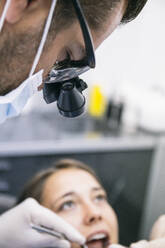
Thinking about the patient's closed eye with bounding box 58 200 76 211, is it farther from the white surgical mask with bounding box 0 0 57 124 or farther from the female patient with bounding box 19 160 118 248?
the white surgical mask with bounding box 0 0 57 124

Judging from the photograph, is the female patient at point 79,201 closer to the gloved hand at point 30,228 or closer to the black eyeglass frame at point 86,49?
the gloved hand at point 30,228

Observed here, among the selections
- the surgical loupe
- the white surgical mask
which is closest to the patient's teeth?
the surgical loupe

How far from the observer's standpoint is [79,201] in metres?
1.49

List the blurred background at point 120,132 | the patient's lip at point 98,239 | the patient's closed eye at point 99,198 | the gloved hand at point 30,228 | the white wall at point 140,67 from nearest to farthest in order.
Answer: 1. the gloved hand at point 30,228
2. the patient's lip at point 98,239
3. the patient's closed eye at point 99,198
4. the blurred background at point 120,132
5. the white wall at point 140,67

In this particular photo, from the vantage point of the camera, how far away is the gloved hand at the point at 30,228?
1172 mm

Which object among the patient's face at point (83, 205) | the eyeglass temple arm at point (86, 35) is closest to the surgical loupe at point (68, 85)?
the eyeglass temple arm at point (86, 35)

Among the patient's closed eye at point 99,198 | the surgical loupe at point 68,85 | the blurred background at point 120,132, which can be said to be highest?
the surgical loupe at point 68,85

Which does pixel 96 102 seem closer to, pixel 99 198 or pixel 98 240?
pixel 99 198

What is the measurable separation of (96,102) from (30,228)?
156cm

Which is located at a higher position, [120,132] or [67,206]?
[67,206]

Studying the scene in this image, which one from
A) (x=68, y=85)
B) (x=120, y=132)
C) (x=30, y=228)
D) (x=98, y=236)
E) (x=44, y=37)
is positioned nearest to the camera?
(x=44, y=37)

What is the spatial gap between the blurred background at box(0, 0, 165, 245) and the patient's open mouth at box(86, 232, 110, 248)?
2.50ft

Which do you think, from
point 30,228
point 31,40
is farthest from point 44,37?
point 30,228

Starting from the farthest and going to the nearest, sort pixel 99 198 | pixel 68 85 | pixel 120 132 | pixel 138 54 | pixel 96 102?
pixel 138 54, pixel 96 102, pixel 120 132, pixel 99 198, pixel 68 85
